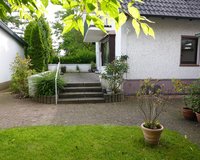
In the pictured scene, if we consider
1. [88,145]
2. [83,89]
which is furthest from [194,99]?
[83,89]

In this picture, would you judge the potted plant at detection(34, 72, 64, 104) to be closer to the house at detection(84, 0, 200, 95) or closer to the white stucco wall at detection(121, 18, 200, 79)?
the house at detection(84, 0, 200, 95)

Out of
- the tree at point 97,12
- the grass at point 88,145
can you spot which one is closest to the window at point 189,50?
the grass at point 88,145

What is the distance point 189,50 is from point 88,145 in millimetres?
9623

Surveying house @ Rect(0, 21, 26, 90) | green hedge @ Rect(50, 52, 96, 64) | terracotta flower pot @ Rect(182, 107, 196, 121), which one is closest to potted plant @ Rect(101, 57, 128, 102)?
terracotta flower pot @ Rect(182, 107, 196, 121)

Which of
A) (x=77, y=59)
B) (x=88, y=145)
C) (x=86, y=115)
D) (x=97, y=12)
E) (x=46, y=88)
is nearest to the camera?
(x=97, y=12)

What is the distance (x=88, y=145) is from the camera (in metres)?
5.01

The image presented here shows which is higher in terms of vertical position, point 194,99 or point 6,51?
point 6,51

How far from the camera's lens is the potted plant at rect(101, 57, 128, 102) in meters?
10.2

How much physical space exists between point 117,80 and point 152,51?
108 inches

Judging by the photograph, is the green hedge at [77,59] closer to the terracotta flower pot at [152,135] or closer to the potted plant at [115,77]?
the potted plant at [115,77]

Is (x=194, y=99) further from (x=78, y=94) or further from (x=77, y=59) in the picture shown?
(x=77, y=59)

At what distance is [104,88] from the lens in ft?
36.4

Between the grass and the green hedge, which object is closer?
the grass

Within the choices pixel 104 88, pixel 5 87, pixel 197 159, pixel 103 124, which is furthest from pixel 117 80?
pixel 5 87
